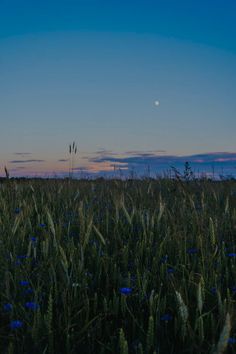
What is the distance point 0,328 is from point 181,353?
2.84 feet

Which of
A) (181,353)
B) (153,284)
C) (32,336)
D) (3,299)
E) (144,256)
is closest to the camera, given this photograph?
(32,336)

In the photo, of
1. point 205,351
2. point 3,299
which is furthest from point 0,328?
point 205,351

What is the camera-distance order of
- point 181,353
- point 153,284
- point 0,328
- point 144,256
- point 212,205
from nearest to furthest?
point 181,353, point 0,328, point 153,284, point 144,256, point 212,205

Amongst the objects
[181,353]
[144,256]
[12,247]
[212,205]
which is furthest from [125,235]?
[212,205]

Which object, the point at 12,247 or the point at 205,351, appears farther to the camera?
the point at 12,247

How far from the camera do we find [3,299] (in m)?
2.18

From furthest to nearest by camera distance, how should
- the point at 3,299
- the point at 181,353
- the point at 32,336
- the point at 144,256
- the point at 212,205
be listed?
1. the point at 212,205
2. the point at 144,256
3. the point at 3,299
4. the point at 181,353
5. the point at 32,336

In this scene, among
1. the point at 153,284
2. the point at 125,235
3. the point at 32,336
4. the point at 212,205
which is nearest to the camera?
the point at 32,336

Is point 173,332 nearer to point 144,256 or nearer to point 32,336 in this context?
point 32,336

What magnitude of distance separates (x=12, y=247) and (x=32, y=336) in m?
1.40

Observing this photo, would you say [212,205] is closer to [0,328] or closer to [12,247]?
[12,247]

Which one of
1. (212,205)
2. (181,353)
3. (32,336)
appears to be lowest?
(181,353)

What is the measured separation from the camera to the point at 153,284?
7.72 ft

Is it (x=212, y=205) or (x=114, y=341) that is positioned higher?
(x=212, y=205)
